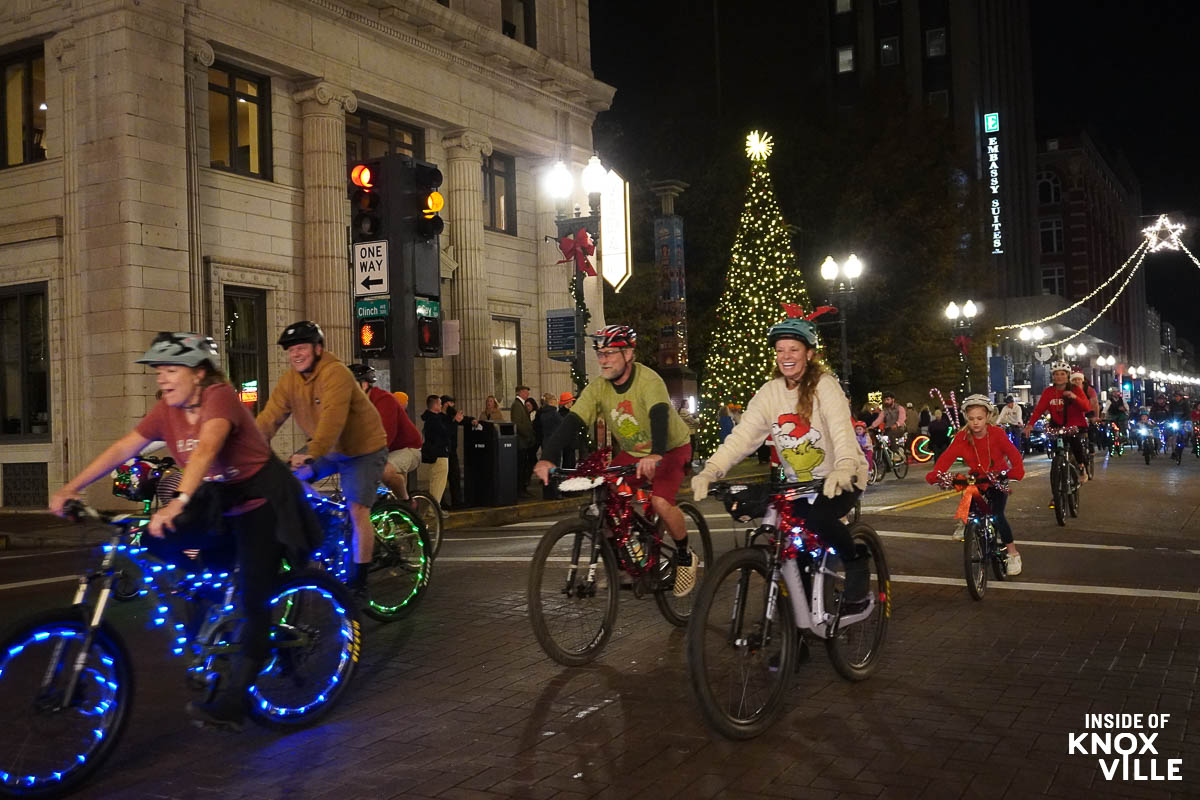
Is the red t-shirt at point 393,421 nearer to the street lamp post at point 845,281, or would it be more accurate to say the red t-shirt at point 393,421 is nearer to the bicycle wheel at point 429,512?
the bicycle wheel at point 429,512

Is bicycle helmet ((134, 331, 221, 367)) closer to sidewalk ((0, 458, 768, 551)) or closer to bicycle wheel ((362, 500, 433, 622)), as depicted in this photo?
bicycle wheel ((362, 500, 433, 622))

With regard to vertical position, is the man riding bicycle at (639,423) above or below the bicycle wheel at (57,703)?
above

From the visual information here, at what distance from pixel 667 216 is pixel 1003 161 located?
42141 millimetres

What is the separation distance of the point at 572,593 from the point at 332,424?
74.1 inches

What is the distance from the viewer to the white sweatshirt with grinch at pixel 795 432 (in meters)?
5.84

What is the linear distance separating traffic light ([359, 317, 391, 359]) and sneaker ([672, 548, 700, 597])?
6.53 m

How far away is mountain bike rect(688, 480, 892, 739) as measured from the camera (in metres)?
5.05

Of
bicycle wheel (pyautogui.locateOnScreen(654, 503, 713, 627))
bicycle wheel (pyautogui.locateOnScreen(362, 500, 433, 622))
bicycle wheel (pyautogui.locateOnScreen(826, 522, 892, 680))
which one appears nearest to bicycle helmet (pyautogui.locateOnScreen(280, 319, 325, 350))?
bicycle wheel (pyautogui.locateOnScreen(362, 500, 433, 622))

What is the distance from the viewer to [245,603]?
16.9 feet

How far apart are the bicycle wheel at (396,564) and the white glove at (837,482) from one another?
154 inches

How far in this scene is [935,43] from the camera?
62.9m

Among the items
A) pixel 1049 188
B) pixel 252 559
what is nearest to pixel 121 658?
pixel 252 559

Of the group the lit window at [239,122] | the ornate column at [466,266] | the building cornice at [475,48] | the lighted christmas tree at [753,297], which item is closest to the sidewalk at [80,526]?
the ornate column at [466,266]

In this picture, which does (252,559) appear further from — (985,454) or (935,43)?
(935,43)
